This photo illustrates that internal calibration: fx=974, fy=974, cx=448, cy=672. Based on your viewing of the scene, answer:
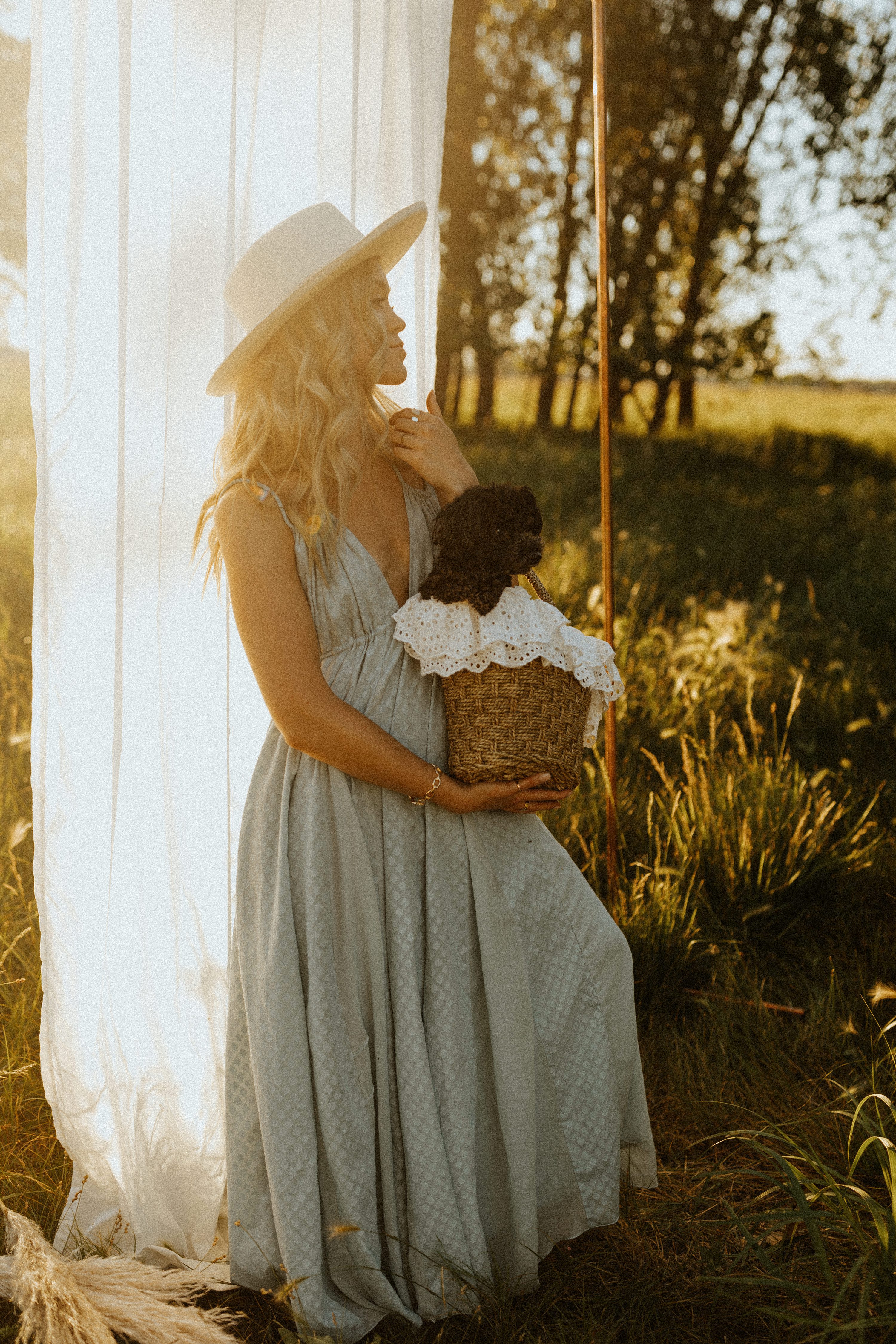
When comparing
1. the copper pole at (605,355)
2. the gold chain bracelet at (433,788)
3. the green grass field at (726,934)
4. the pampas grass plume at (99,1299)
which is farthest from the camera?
the copper pole at (605,355)

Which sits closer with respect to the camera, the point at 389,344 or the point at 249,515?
the point at 249,515

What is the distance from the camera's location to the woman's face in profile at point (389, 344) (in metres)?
1.66

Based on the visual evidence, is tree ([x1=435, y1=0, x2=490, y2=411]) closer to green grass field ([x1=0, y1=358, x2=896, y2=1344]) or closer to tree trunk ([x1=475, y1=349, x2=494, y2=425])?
tree trunk ([x1=475, y1=349, x2=494, y2=425])

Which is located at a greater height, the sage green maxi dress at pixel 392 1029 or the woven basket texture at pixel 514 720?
the woven basket texture at pixel 514 720

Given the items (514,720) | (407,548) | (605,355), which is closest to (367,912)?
(514,720)

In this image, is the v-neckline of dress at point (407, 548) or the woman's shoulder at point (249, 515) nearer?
the woman's shoulder at point (249, 515)

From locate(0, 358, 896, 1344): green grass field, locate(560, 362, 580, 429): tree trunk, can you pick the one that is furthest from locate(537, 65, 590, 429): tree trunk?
locate(0, 358, 896, 1344): green grass field

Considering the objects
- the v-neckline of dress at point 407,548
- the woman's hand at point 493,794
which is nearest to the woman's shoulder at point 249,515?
the v-neckline of dress at point 407,548

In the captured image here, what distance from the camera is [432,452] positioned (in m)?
1.67

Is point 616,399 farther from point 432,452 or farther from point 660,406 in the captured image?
point 432,452

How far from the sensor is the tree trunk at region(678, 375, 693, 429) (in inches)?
327

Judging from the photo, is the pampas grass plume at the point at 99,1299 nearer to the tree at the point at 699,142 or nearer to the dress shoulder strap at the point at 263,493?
the dress shoulder strap at the point at 263,493

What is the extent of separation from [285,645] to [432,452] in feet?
1.40

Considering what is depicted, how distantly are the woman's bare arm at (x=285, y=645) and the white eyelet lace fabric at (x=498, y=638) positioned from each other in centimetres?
15
